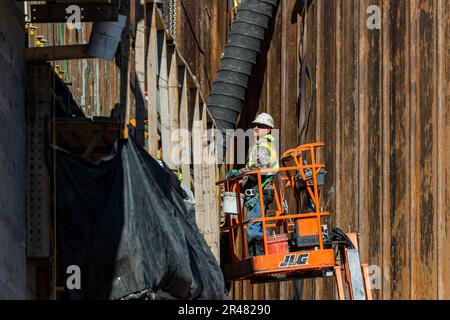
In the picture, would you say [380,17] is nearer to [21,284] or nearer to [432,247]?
[432,247]

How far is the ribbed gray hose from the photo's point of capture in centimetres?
2467

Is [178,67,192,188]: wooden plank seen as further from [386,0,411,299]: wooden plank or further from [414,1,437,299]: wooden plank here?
[414,1,437,299]: wooden plank

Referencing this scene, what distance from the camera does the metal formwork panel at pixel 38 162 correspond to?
1524 centimetres

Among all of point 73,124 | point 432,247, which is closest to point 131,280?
point 73,124

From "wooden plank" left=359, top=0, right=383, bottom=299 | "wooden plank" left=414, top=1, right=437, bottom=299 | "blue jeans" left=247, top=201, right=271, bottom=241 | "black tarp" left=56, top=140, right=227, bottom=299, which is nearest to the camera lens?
"black tarp" left=56, top=140, right=227, bottom=299

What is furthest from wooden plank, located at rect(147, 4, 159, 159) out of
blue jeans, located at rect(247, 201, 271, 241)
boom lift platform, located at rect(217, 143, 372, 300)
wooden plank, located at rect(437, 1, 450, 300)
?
wooden plank, located at rect(437, 1, 450, 300)

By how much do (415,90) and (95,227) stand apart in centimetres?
981

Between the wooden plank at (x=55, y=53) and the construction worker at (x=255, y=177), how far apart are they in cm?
465

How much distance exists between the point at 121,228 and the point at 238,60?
1034 centimetres

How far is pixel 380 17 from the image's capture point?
24.4 m

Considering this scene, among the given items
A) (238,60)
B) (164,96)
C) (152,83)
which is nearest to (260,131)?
(164,96)

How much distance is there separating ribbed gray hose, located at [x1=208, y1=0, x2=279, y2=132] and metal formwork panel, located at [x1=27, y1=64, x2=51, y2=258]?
8.81m

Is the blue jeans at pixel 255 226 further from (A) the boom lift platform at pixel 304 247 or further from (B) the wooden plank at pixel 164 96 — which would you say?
(B) the wooden plank at pixel 164 96

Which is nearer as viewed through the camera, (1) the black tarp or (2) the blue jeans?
(1) the black tarp
